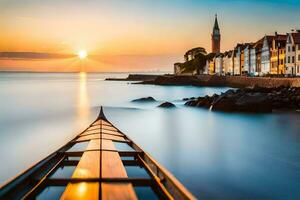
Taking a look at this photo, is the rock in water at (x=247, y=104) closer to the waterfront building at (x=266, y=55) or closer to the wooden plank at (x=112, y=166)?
the wooden plank at (x=112, y=166)

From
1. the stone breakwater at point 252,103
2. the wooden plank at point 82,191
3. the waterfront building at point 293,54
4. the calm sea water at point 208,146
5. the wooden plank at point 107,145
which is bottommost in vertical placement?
the calm sea water at point 208,146

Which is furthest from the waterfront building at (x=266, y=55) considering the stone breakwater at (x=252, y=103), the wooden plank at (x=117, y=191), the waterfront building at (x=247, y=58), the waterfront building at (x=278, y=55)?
the wooden plank at (x=117, y=191)

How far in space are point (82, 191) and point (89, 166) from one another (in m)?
1.60

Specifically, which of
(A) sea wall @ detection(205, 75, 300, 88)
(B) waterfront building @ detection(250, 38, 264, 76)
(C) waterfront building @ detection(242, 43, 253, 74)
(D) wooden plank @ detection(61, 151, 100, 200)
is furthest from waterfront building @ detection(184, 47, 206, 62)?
(D) wooden plank @ detection(61, 151, 100, 200)

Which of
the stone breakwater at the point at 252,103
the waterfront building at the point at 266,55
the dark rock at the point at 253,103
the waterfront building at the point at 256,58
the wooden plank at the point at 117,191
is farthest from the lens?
the waterfront building at the point at 256,58

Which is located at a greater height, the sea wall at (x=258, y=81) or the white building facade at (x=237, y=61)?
the white building facade at (x=237, y=61)

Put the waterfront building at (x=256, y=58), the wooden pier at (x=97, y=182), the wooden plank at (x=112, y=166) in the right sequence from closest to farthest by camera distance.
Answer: the wooden pier at (x=97, y=182)
the wooden plank at (x=112, y=166)
the waterfront building at (x=256, y=58)

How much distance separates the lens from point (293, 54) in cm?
7225

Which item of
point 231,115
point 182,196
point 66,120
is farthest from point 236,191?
point 66,120

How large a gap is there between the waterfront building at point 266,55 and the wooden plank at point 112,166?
82960 mm

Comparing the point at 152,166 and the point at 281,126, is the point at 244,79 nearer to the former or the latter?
the point at 281,126

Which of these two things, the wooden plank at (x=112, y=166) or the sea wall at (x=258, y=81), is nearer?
the wooden plank at (x=112, y=166)

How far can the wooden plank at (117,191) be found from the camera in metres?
5.68

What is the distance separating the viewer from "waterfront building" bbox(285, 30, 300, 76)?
70.6m
